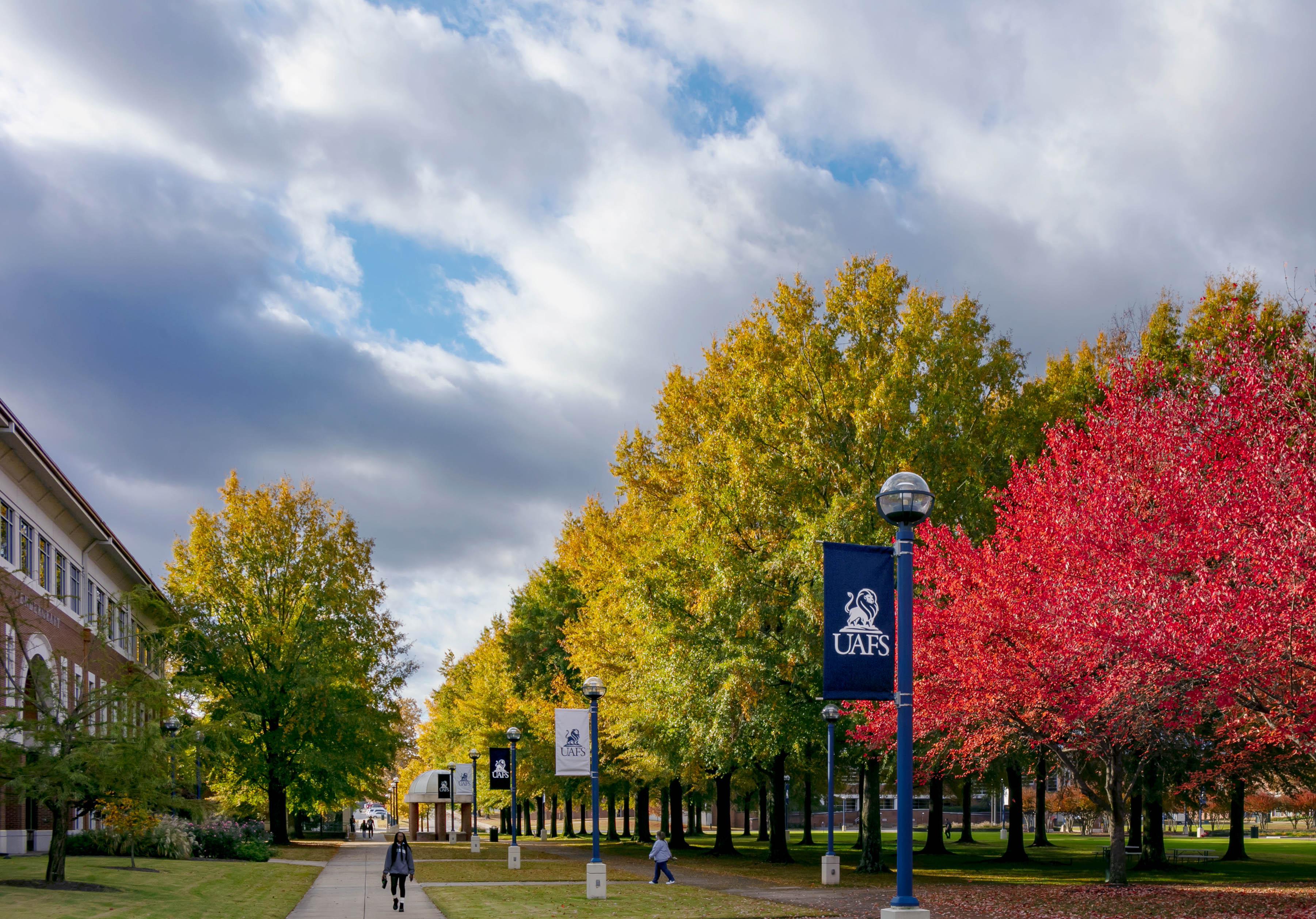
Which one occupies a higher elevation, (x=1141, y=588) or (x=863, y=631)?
(x=1141, y=588)

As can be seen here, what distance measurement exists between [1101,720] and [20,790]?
70.0 feet

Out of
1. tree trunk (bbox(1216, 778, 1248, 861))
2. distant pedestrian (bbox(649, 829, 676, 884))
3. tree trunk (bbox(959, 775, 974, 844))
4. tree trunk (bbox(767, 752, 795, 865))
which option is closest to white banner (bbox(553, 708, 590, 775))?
distant pedestrian (bbox(649, 829, 676, 884))

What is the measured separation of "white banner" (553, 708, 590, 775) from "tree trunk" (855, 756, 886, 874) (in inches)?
332

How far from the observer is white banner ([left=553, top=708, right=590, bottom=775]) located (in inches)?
1058

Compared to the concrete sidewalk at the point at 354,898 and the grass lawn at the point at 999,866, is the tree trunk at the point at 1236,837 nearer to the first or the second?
the grass lawn at the point at 999,866

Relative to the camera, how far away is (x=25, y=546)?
37.9m

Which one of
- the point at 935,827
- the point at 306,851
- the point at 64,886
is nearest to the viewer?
the point at 64,886

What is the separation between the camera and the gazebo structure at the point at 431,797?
58750mm

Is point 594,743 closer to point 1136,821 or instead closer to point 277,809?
point 1136,821

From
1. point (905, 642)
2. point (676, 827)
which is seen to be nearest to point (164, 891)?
point (905, 642)

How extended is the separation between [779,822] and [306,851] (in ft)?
71.9

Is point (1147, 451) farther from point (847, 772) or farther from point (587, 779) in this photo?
point (587, 779)

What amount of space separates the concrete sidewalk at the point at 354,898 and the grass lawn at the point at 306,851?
478 cm

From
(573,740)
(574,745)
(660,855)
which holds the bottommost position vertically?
(660,855)
